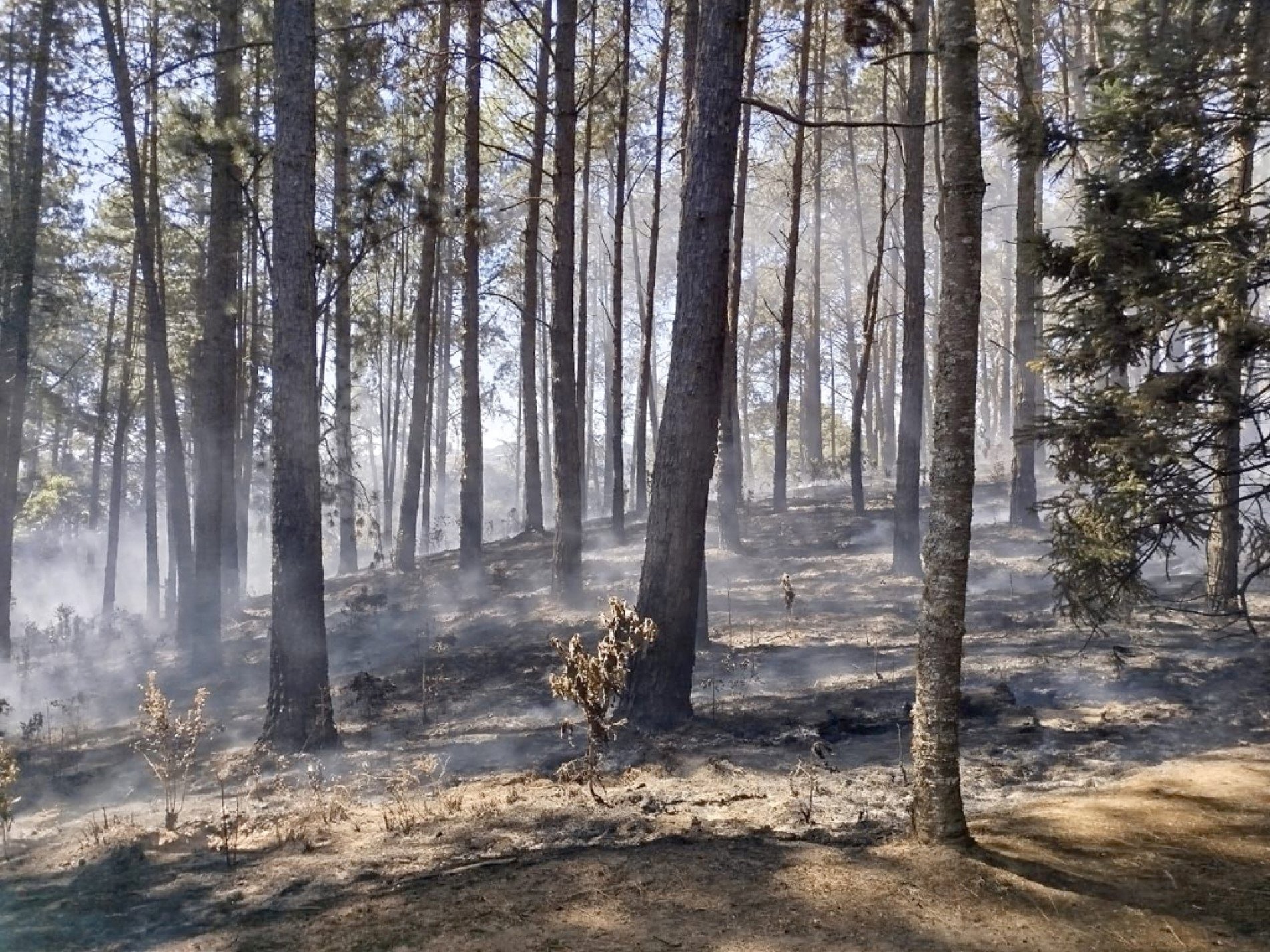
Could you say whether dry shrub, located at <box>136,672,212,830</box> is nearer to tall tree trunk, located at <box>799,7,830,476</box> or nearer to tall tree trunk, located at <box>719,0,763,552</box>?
tall tree trunk, located at <box>719,0,763,552</box>

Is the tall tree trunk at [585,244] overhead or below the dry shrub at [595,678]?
overhead

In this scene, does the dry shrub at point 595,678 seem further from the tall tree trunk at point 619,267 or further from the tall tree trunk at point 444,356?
the tall tree trunk at point 444,356

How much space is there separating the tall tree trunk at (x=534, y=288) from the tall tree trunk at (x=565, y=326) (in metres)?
0.44

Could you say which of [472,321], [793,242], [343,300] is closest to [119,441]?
[343,300]

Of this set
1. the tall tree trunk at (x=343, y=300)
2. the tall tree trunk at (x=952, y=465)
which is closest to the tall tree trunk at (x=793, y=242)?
the tall tree trunk at (x=343, y=300)

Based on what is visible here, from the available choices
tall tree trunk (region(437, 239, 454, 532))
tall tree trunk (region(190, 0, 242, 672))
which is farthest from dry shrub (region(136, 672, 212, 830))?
tall tree trunk (region(437, 239, 454, 532))

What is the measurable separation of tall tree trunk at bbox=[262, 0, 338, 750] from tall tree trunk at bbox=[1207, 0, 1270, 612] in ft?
25.1

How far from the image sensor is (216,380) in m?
15.7

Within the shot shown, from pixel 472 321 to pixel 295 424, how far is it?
935 cm

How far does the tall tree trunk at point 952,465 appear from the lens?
5078 mm

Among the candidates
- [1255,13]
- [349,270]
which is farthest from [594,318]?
[1255,13]

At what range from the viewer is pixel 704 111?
8383 mm

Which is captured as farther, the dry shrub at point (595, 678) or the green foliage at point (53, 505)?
the green foliage at point (53, 505)

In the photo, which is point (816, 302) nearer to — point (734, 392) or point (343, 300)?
point (734, 392)
